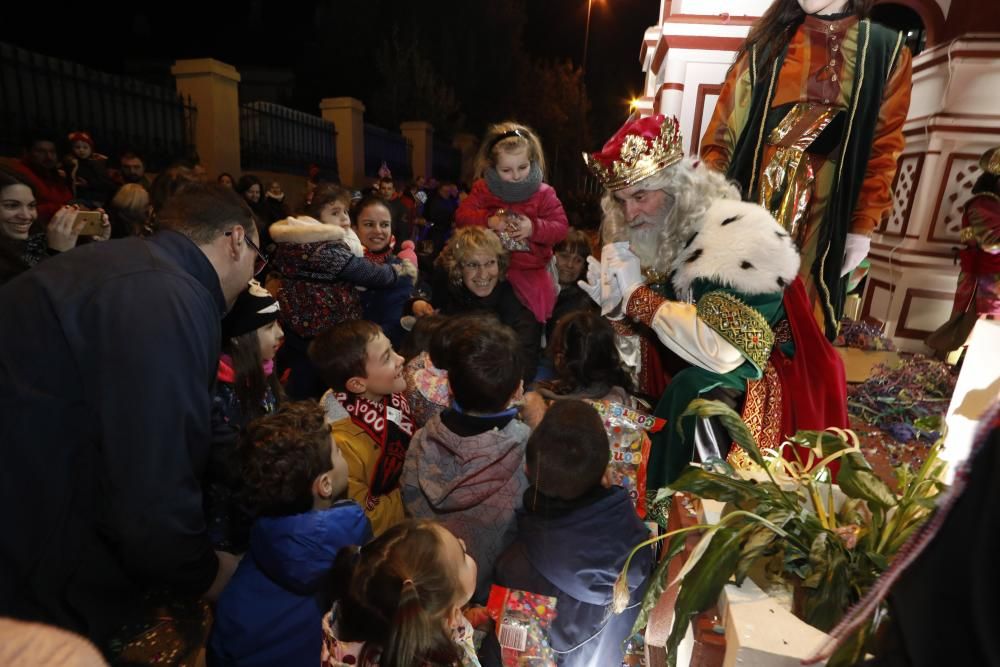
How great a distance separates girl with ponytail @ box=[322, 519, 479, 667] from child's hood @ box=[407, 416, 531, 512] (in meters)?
0.48

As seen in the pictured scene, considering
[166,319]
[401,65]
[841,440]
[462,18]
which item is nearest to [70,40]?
[401,65]

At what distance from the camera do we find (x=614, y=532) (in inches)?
66.5

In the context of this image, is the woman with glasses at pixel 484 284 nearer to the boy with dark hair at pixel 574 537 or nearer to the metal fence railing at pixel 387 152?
the boy with dark hair at pixel 574 537

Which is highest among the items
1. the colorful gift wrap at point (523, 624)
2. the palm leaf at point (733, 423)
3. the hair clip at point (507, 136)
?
the hair clip at point (507, 136)

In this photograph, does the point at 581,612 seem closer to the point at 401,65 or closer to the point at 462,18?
the point at 401,65

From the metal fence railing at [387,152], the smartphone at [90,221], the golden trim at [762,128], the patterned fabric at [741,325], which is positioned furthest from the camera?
the metal fence railing at [387,152]

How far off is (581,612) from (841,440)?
0.97 metres

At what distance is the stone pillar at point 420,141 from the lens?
775 inches

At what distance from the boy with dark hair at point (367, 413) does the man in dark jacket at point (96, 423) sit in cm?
74

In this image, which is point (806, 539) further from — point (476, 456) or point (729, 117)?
point (729, 117)

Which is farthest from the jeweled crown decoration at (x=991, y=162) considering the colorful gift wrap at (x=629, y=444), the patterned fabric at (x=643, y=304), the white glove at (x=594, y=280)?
the colorful gift wrap at (x=629, y=444)

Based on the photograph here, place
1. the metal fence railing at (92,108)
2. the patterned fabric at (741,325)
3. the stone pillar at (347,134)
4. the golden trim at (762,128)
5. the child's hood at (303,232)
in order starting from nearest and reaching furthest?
the patterned fabric at (741,325), the golden trim at (762,128), the child's hood at (303,232), the metal fence railing at (92,108), the stone pillar at (347,134)

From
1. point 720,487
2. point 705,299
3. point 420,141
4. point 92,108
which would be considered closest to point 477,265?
point 705,299

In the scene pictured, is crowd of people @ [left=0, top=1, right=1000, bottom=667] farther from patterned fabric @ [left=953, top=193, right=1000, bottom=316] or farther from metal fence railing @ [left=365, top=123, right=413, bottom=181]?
metal fence railing @ [left=365, top=123, right=413, bottom=181]
